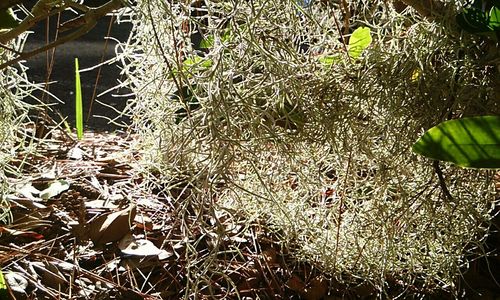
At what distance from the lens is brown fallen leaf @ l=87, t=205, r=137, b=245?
100 centimetres

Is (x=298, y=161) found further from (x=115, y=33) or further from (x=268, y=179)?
(x=115, y=33)

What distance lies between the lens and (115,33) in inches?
87.1

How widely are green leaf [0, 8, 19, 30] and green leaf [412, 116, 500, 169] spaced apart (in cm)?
53

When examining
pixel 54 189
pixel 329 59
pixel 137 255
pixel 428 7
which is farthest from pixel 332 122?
pixel 54 189

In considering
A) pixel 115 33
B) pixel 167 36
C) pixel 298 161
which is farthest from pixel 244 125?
pixel 115 33

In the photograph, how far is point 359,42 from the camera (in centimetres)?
91

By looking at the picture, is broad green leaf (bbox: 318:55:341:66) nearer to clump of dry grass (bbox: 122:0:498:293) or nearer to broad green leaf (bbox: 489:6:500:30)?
clump of dry grass (bbox: 122:0:498:293)

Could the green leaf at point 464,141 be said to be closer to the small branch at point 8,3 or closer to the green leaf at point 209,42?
the green leaf at point 209,42

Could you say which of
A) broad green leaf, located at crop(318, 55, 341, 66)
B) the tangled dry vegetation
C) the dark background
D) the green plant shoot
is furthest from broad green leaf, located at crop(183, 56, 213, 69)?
→ the dark background

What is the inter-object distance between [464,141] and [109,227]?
0.53m

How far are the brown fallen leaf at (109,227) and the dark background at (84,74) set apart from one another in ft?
1.70

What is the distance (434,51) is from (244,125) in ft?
0.83

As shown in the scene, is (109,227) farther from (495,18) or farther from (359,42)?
(495,18)

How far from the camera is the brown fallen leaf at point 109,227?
1004 millimetres
